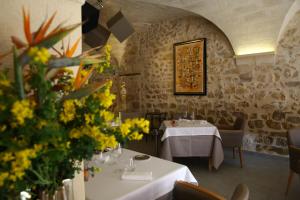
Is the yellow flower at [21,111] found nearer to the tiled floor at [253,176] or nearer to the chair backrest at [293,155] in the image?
the chair backrest at [293,155]

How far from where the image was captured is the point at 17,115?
21.2 inches

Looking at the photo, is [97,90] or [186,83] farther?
[186,83]

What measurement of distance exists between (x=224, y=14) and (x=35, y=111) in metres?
4.58

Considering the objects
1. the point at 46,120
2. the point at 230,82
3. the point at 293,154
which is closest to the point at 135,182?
the point at 46,120

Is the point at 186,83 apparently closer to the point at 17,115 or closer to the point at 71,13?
the point at 71,13

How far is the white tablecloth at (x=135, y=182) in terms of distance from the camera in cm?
149

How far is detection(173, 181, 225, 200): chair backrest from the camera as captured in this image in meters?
1.48

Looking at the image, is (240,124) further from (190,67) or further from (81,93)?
(81,93)

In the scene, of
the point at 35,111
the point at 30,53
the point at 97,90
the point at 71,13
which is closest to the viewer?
the point at 30,53

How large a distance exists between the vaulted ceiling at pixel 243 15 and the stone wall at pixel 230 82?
0.94 ft

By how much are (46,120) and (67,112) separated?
0.08m

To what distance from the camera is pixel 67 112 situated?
684mm

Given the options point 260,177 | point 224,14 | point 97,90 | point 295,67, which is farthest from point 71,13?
point 295,67

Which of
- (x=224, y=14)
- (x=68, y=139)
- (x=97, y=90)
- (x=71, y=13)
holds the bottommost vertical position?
(x=68, y=139)
